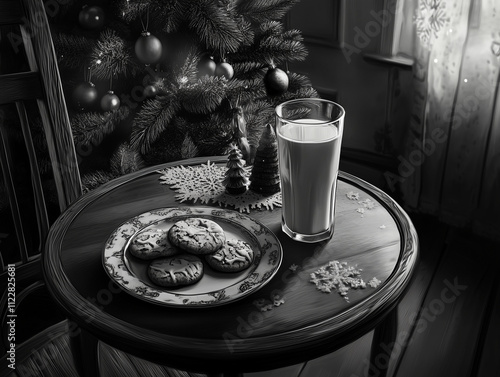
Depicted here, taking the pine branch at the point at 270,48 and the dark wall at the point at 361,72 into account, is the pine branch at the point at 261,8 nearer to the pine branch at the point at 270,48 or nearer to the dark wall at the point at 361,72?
the pine branch at the point at 270,48

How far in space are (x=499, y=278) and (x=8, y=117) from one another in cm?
152

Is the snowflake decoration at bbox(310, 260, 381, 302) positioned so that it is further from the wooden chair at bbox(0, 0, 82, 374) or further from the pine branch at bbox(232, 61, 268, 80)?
the pine branch at bbox(232, 61, 268, 80)

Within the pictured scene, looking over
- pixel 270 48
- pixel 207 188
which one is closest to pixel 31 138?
pixel 207 188

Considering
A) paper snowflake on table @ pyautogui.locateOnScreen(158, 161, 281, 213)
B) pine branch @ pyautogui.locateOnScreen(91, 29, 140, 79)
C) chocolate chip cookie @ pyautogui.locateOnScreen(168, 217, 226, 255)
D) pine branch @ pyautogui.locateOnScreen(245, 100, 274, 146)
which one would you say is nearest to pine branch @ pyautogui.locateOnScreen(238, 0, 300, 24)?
pine branch @ pyautogui.locateOnScreen(245, 100, 274, 146)

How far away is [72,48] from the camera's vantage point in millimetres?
1398

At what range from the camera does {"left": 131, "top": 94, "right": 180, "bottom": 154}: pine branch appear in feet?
4.79

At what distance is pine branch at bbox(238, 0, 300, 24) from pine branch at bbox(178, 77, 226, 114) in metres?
0.22

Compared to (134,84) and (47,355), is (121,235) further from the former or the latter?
(134,84)

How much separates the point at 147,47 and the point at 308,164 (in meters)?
0.73

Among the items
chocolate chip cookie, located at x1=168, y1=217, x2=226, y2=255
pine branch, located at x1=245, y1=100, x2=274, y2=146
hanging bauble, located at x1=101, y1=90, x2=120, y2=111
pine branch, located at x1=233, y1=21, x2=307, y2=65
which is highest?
pine branch, located at x1=233, y1=21, x2=307, y2=65

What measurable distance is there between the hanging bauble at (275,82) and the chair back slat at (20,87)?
0.67 metres

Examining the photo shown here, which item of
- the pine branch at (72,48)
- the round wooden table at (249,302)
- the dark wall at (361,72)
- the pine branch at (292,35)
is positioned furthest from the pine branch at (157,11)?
the dark wall at (361,72)

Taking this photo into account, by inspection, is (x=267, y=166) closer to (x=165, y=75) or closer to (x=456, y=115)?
(x=165, y=75)

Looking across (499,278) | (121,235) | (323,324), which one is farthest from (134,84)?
(499,278)
